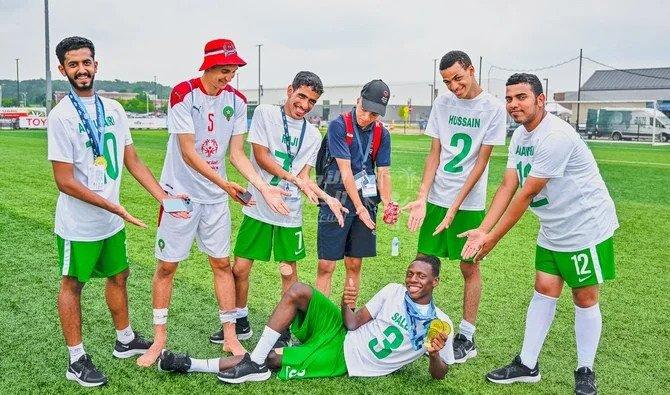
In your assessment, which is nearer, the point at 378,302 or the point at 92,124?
the point at 92,124

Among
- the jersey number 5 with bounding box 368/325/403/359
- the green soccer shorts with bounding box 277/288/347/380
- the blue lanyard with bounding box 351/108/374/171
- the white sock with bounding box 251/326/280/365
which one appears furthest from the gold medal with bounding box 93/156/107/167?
the jersey number 5 with bounding box 368/325/403/359

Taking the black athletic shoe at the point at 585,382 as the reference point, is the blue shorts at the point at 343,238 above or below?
above

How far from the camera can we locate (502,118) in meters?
4.82

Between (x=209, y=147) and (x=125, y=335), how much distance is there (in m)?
1.51

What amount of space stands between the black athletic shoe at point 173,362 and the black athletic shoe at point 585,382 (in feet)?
8.56

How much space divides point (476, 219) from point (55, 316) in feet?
12.0

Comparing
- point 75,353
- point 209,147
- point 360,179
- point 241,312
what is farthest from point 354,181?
point 75,353

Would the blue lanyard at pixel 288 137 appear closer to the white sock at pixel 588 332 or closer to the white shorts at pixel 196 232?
the white shorts at pixel 196 232

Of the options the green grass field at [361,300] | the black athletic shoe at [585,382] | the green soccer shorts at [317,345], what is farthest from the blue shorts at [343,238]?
the black athletic shoe at [585,382]

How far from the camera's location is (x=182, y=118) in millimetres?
4297

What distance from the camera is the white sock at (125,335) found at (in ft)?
14.9

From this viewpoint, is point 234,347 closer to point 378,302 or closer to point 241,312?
point 241,312

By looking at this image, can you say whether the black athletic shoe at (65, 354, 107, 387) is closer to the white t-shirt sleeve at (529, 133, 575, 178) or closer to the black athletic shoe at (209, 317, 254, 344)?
the black athletic shoe at (209, 317, 254, 344)

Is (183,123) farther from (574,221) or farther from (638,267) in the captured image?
(638,267)
